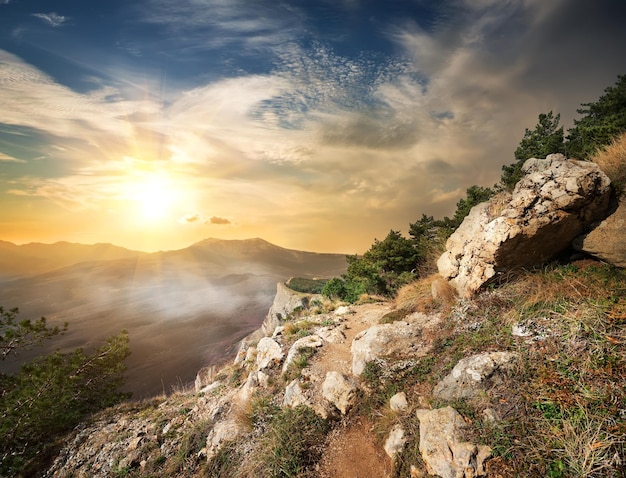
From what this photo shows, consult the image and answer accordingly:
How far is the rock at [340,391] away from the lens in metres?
7.18

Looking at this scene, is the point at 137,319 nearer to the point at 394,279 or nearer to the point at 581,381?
the point at 394,279

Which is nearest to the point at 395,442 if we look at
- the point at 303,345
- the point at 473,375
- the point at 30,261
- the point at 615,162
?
the point at 473,375

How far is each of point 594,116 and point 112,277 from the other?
583 feet

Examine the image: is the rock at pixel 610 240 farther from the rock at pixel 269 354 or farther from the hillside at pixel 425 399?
the rock at pixel 269 354

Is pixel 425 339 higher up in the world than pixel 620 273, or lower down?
lower down

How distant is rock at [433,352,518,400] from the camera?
5416 mm

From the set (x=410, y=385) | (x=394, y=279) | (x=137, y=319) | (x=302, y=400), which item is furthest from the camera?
(x=137, y=319)

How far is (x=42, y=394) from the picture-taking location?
575 inches

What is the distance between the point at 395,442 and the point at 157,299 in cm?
11392

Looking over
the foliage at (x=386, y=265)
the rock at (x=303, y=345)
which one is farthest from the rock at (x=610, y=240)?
the foliage at (x=386, y=265)

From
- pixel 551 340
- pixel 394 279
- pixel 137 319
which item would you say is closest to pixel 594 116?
pixel 394 279

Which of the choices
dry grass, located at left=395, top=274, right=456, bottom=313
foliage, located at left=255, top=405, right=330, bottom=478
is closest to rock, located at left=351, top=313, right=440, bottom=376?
dry grass, located at left=395, top=274, right=456, bottom=313

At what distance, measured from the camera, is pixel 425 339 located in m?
7.98

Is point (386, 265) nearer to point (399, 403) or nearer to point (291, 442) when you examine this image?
point (399, 403)
